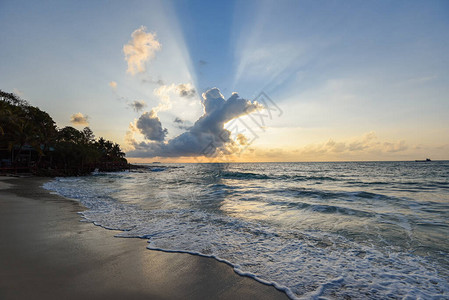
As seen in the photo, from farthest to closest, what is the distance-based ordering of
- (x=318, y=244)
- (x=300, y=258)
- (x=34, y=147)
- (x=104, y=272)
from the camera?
(x=34, y=147), (x=318, y=244), (x=300, y=258), (x=104, y=272)

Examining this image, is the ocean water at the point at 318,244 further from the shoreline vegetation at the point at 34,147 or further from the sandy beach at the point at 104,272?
the shoreline vegetation at the point at 34,147

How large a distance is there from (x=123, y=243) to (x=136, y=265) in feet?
5.06

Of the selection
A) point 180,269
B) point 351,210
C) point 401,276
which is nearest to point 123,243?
point 180,269

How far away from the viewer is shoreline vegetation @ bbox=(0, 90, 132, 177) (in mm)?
33556

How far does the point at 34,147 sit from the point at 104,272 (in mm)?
46903

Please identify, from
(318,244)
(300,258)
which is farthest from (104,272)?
(318,244)

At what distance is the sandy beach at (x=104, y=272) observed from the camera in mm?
3088

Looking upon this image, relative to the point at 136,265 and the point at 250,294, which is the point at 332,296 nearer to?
the point at 250,294

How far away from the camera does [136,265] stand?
4039 mm

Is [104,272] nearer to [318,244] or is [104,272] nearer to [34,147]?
[318,244]

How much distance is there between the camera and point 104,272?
3.69 meters

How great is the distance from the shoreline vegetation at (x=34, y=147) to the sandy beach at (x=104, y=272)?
119 feet

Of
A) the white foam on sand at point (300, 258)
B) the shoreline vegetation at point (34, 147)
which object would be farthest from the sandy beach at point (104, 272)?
the shoreline vegetation at point (34, 147)

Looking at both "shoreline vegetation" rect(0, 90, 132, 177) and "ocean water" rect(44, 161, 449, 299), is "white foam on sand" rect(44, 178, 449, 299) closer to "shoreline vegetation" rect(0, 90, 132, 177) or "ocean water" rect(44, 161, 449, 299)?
"ocean water" rect(44, 161, 449, 299)
